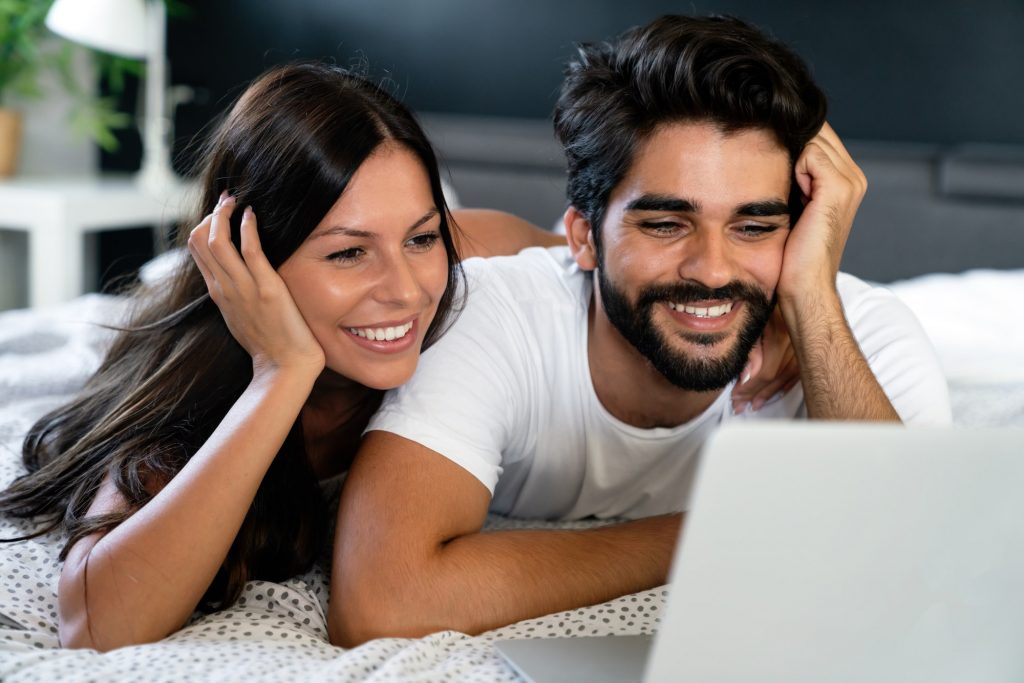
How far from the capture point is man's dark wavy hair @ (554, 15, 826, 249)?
1.48 m

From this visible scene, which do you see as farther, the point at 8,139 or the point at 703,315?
the point at 8,139

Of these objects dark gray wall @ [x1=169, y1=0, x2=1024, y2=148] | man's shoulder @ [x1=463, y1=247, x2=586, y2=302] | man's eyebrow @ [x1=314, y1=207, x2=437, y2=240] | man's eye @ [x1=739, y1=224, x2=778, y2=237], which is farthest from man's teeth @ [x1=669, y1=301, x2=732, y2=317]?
dark gray wall @ [x1=169, y1=0, x2=1024, y2=148]

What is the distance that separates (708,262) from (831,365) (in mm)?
234

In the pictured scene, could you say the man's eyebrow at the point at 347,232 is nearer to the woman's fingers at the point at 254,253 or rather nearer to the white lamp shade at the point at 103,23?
the woman's fingers at the point at 254,253

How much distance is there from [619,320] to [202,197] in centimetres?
60

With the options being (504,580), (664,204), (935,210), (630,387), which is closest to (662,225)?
(664,204)

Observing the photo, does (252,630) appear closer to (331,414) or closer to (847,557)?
(331,414)

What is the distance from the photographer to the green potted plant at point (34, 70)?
3.50m

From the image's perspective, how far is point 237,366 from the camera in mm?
1537

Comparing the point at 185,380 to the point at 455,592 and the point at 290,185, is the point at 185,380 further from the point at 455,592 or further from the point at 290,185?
the point at 455,592

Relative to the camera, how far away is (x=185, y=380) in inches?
59.1

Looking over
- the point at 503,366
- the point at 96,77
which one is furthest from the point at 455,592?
the point at 96,77

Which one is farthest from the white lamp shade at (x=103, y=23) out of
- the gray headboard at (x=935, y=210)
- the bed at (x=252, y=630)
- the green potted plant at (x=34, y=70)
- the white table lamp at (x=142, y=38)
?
the bed at (x=252, y=630)

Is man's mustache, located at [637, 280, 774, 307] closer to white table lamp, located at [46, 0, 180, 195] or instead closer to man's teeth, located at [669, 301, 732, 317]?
man's teeth, located at [669, 301, 732, 317]
